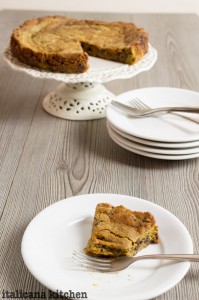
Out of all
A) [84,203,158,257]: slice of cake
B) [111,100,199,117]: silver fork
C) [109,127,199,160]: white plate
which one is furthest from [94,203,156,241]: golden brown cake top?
[111,100,199,117]: silver fork

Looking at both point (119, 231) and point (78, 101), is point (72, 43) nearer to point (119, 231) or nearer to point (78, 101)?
point (78, 101)

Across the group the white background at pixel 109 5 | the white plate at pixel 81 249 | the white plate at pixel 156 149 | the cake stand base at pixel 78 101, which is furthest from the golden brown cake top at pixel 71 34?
the white background at pixel 109 5

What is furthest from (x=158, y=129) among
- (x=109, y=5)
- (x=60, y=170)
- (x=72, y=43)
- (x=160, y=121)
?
(x=109, y=5)

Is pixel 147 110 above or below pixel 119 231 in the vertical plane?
below

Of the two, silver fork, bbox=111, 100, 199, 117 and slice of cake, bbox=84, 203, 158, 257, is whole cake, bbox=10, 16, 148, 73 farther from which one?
slice of cake, bbox=84, 203, 158, 257

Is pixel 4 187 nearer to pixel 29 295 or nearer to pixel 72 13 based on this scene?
pixel 29 295

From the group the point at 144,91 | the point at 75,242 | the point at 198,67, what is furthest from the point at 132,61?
the point at 75,242
